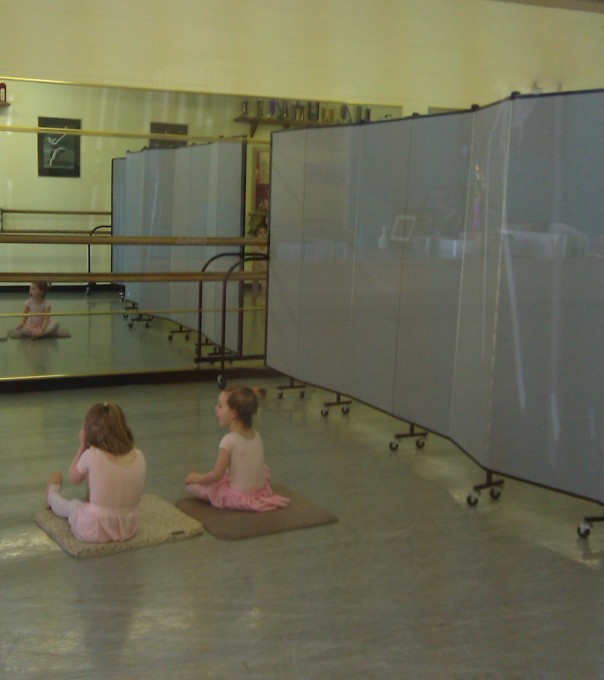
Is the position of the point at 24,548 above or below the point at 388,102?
below

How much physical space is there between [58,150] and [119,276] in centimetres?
108

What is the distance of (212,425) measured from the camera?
648cm

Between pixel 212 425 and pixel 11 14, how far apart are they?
3.47m

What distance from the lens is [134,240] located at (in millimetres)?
7516

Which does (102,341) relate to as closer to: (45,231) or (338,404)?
(45,231)

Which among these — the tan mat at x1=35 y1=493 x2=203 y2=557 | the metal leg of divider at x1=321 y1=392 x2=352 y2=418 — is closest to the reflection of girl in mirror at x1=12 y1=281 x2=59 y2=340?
the metal leg of divider at x1=321 y1=392 x2=352 y2=418

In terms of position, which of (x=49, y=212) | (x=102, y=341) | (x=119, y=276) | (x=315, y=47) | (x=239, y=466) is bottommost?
(x=239, y=466)

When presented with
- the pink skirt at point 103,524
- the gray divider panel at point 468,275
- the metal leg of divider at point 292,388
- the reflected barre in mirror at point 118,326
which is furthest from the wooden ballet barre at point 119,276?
the pink skirt at point 103,524

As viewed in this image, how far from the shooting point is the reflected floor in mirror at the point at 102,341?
24.3ft

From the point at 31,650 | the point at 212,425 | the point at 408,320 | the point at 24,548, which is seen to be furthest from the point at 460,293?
the point at 31,650

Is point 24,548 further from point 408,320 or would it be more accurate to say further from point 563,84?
point 563,84

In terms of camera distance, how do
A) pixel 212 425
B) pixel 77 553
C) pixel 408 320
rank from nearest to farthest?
pixel 77 553, pixel 408 320, pixel 212 425

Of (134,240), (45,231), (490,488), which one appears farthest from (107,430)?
(134,240)

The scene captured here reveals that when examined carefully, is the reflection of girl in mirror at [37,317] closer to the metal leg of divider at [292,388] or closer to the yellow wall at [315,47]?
the yellow wall at [315,47]
